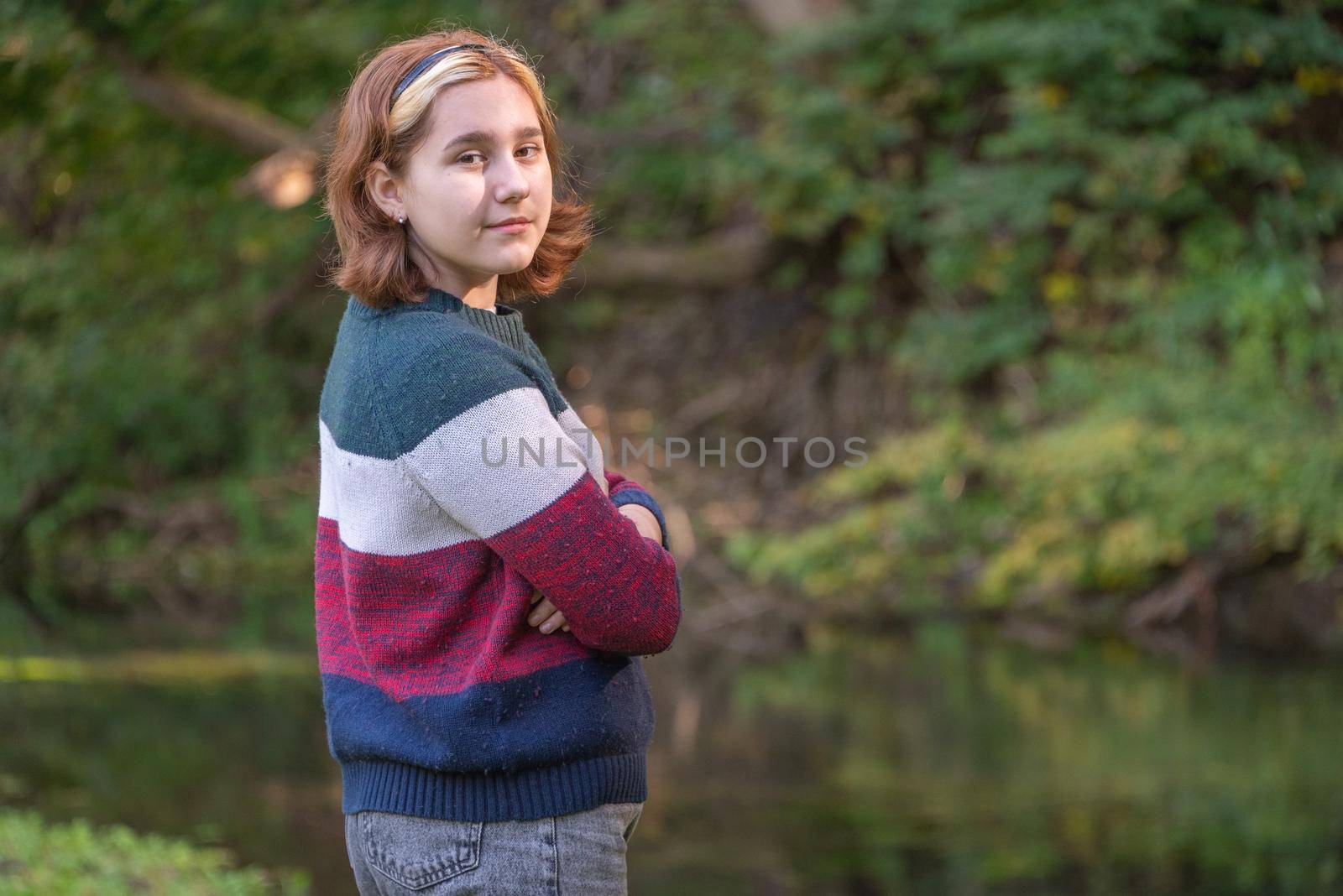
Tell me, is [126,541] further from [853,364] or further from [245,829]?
[245,829]

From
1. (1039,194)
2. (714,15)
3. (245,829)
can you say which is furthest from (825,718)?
(714,15)

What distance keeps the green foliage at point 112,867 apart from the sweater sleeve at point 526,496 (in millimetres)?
2139

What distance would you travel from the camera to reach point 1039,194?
7.31 meters

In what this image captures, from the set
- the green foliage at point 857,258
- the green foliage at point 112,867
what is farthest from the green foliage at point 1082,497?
the green foliage at point 112,867

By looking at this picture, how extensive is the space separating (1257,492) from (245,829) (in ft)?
13.1

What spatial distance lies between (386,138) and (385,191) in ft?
0.21

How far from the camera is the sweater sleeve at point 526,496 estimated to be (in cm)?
151

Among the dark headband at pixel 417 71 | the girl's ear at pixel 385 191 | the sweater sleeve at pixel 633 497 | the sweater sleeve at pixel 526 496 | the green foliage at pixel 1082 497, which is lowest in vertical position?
the green foliage at pixel 1082 497

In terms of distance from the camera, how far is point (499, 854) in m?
1.56

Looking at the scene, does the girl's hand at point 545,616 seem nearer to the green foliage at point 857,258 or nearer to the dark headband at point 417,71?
the dark headband at point 417,71

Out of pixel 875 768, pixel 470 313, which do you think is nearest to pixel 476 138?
pixel 470 313

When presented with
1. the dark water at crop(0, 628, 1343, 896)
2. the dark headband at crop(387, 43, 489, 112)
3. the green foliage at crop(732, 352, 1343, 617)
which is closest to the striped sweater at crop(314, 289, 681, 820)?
the dark headband at crop(387, 43, 489, 112)

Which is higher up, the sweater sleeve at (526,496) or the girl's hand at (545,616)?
the sweater sleeve at (526,496)

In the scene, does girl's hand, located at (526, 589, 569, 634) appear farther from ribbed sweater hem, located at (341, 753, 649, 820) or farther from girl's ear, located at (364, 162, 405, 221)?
girl's ear, located at (364, 162, 405, 221)
